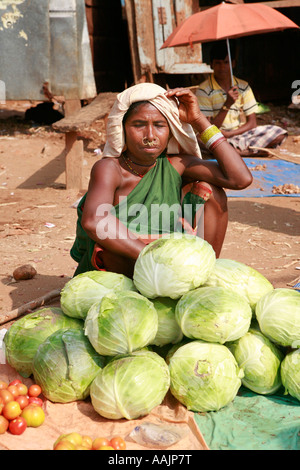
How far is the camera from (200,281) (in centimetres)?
278

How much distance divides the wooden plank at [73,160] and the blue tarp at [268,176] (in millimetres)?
2031

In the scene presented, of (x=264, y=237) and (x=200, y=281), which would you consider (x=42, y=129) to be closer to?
(x=264, y=237)

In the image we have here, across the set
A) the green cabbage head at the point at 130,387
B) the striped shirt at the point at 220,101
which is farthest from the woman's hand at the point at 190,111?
the striped shirt at the point at 220,101

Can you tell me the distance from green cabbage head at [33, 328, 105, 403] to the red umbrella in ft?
14.4

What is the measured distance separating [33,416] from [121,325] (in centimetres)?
57

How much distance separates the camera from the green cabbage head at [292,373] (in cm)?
260

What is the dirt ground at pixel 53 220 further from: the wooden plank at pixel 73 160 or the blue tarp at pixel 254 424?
the blue tarp at pixel 254 424

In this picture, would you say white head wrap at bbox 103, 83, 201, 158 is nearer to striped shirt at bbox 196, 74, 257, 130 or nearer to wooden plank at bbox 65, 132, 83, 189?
wooden plank at bbox 65, 132, 83, 189

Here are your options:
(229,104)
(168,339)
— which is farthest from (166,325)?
(229,104)

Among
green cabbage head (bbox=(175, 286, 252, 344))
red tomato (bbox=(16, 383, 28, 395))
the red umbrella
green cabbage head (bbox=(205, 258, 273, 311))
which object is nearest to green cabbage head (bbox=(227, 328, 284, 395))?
green cabbage head (bbox=(175, 286, 252, 344))

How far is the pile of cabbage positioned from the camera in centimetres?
251

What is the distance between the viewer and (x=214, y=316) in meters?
2.57

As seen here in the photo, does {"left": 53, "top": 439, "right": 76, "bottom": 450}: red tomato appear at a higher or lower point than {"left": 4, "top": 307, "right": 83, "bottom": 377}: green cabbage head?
lower
